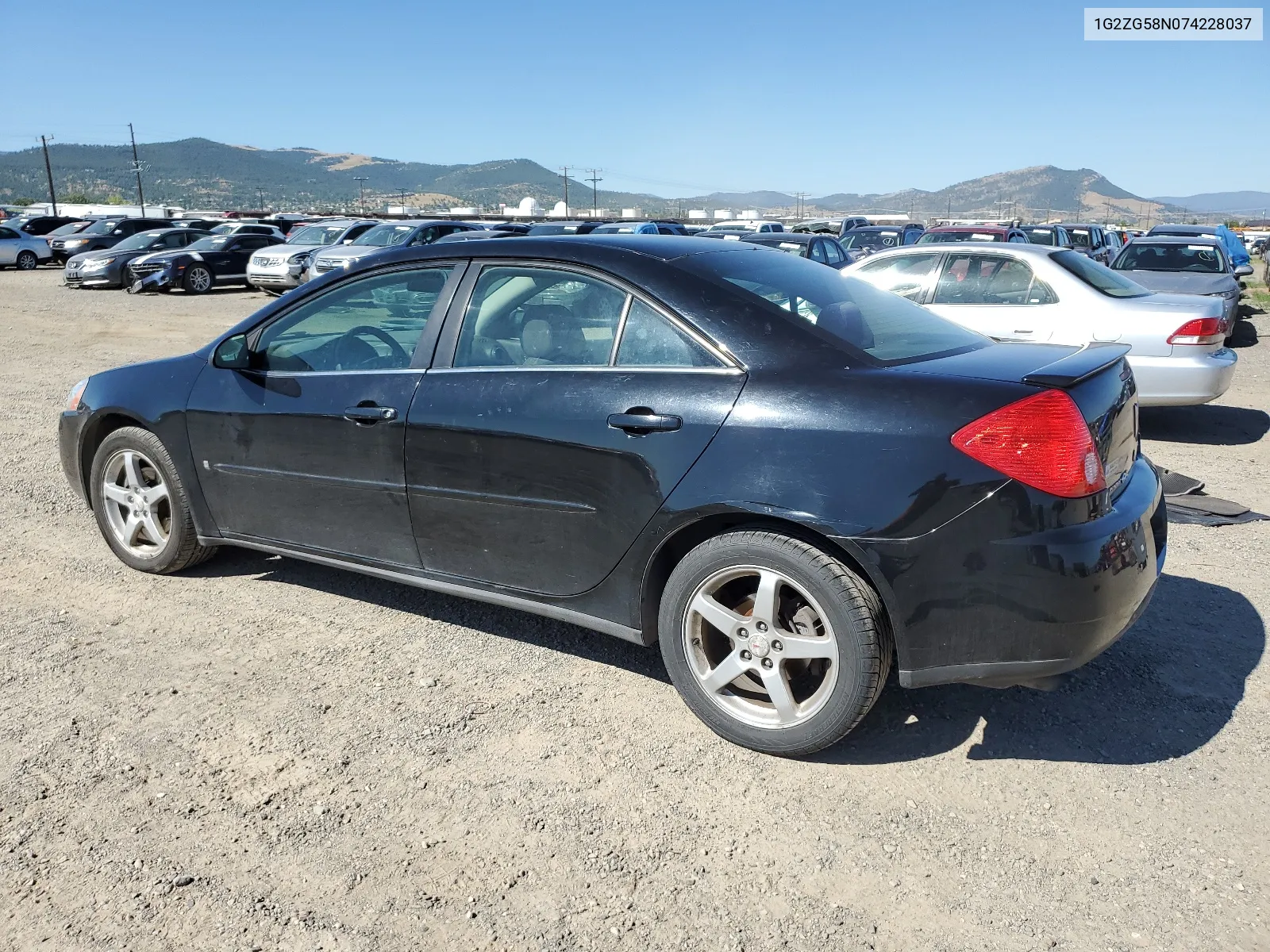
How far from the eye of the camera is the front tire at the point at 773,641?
2.91 meters

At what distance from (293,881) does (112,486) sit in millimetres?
2944

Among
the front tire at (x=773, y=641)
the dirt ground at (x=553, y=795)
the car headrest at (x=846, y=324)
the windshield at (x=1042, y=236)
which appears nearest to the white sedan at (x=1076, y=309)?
the dirt ground at (x=553, y=795)

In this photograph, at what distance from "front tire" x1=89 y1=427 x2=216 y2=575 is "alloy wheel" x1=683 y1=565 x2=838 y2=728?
2.65 meters

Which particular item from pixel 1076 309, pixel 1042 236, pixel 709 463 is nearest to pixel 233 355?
pixel 709 463

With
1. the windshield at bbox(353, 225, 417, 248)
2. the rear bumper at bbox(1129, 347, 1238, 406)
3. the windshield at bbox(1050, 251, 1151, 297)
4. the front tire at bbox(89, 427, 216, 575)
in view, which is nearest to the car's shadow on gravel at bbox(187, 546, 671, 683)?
the front tire at bbox(89, 427, 216, 575)

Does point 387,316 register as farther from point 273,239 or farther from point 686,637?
point 273,239

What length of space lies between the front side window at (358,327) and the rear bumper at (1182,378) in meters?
6.07

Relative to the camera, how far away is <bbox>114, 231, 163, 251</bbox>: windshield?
25469 millimetres

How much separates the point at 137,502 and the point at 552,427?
2542 millimetres

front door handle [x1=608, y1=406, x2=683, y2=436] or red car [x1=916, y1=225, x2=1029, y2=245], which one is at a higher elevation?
red car [x1=916, y1=225, x2=1029, y2=245]

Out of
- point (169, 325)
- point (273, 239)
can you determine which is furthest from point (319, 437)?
point (273, 239)

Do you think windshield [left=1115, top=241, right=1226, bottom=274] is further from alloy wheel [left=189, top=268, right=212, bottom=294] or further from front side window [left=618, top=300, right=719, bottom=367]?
alloy wheel [left=189, top=268, right=212, bottom=294]

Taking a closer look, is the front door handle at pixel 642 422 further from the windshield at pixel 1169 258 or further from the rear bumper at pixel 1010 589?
the windshield at pixel 1169 258

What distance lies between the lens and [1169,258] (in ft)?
49.1
